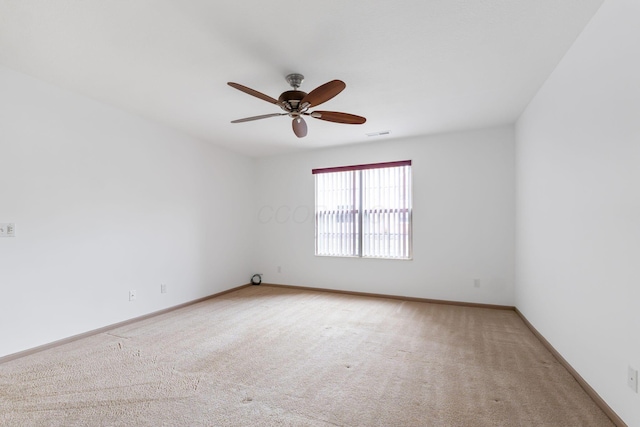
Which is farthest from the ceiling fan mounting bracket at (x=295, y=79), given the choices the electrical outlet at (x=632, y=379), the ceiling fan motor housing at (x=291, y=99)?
the electrical outlet at (x=632, y=379)

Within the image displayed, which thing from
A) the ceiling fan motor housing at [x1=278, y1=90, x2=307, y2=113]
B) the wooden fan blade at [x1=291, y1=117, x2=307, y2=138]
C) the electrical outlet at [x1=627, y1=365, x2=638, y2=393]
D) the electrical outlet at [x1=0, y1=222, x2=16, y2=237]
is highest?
the ceiling fan motor housing at [x1=278, y1=90, x2=307, y2=113]

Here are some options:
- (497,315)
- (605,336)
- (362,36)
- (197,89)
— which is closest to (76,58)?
(197,89)

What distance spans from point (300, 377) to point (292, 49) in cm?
254

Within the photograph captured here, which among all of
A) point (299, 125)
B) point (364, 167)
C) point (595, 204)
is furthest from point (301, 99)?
point (364, 167)

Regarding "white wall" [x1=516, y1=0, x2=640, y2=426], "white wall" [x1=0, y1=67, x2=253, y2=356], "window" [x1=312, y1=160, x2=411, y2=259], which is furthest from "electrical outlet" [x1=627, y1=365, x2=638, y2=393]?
"white wall" [x1=0, y1=67, x2=253, y2=356]

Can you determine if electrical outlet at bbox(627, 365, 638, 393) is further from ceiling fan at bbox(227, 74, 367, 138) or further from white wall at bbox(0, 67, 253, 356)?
white wall at bbox(0, 67, 253, 356)

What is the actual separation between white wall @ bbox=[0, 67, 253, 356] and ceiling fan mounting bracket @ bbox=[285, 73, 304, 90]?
2256mm

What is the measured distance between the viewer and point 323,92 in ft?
7.34

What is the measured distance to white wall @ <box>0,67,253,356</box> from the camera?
259cm

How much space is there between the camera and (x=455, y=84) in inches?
110

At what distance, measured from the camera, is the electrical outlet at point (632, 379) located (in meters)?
1.50

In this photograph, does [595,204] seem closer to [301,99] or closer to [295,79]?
[301,99]

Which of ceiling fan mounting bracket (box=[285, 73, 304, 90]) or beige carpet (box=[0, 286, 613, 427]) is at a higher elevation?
ceiling fan mounting bracket (box=[285, 73, 304, 90])

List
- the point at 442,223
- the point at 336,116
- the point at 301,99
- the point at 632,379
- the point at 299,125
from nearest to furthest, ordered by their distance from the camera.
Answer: the point at 632,379, the point at 301,99, the point at 336,116, the point at 299,125, the point at 442,223
